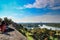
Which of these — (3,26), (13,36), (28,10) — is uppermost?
(28,10)

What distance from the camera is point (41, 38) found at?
2.76 metres

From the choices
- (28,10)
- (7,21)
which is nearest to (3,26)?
(7,21)

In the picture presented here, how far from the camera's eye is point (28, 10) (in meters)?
2.76

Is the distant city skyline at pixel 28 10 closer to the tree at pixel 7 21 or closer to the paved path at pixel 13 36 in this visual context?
the tree at pixel 7 21

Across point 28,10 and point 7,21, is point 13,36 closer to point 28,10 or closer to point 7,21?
point 7,21

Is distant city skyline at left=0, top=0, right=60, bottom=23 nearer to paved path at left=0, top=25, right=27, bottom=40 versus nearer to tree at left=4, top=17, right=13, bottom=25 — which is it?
tree at left=4, top=17, right=13, bottom=25

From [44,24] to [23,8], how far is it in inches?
14.2

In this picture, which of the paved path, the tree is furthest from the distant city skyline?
the paved path

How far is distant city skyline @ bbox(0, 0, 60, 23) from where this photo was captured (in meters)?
2.76

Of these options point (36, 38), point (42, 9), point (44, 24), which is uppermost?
point (42, 9)

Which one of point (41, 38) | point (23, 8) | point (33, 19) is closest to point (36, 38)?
point (41, 38)

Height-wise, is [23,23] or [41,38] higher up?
[23,23]

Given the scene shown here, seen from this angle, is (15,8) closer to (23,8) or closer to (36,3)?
(23,8)

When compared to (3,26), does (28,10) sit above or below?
above
